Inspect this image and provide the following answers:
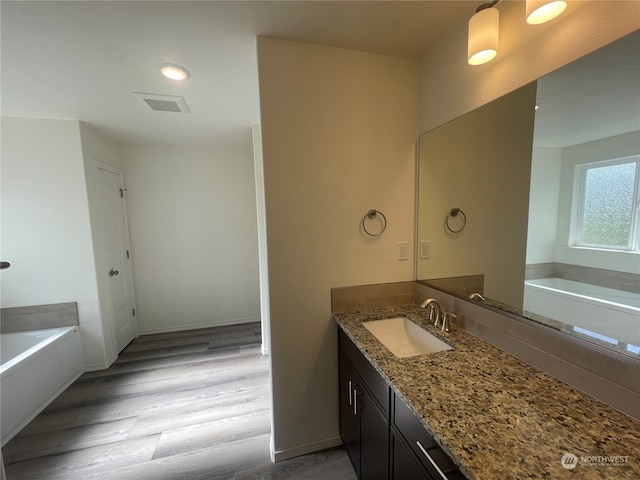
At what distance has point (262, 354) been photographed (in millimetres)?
2916

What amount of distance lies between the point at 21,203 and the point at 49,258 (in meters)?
0.54

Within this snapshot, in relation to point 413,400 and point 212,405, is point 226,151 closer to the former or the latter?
point 212,405

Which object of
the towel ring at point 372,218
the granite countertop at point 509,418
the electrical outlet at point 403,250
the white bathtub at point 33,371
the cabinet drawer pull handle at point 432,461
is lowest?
the white bathtub at point 33,371

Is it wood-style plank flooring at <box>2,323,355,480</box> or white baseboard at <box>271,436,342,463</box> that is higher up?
white baseboard at <box>271,436,342,463</box>

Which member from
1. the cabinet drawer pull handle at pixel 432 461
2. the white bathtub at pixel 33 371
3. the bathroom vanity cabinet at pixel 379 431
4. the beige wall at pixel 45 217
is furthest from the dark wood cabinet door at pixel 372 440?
the beige wall at pixel 45 217

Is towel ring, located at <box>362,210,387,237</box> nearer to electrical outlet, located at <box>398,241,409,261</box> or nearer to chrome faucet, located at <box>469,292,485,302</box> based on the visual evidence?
electrical outlet, located at <box>398,241,409,261</box>

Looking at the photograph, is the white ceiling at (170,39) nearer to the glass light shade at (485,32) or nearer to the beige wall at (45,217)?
the glass light shade at (485,32)

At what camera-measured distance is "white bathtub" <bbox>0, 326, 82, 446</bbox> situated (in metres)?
1.84

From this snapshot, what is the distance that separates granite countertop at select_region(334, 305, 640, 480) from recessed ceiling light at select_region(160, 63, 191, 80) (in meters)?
2.00

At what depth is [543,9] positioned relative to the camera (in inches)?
33.9

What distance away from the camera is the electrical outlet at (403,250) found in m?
1.74

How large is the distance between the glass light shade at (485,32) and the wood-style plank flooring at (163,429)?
91.6 inches

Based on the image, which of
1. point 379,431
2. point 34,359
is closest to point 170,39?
point 379,431

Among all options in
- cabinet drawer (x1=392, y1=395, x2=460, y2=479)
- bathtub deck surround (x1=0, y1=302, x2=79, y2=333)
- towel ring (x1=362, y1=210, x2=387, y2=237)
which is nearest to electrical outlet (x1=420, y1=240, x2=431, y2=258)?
towel ring (x1=362, y1=210, x2=387, y2=237)
